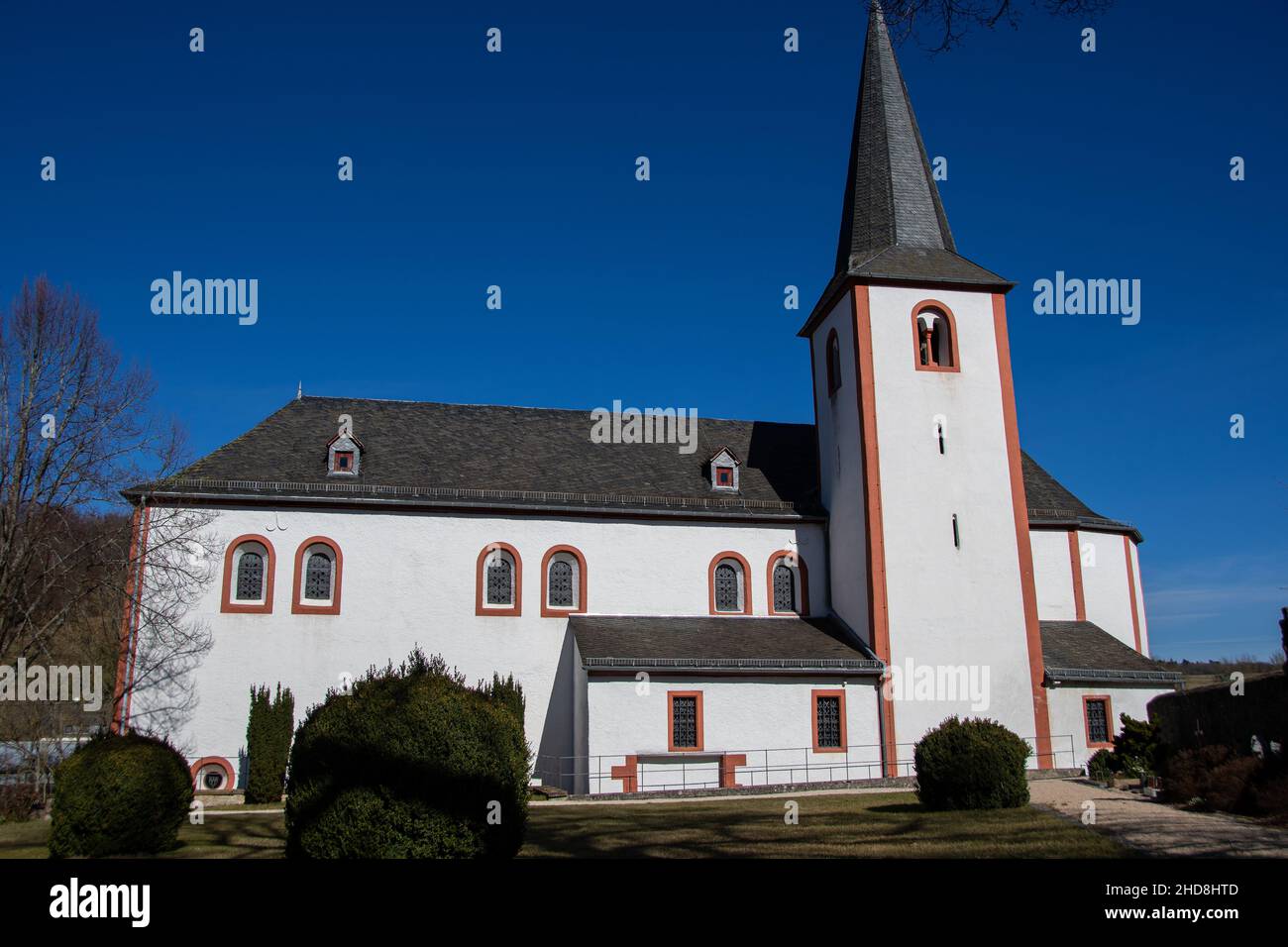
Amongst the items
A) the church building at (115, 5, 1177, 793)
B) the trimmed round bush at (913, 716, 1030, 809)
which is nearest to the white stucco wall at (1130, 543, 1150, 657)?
the church building at (115, 5, 1177, 793)

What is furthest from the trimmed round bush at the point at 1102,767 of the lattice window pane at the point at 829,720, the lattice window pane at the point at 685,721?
the lattice window pane at the point at 685,721

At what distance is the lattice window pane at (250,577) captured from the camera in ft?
84.6

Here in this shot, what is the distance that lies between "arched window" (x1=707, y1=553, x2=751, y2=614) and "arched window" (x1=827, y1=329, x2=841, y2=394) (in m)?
6.38

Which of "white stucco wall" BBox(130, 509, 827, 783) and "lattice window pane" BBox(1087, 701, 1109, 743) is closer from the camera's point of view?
"white stucco wall" BBox(130, 509, 827, 783)

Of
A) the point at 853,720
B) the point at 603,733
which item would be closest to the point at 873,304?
the point at 853,720

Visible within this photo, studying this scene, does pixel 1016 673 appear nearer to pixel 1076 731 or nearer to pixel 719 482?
pixel 1076 731

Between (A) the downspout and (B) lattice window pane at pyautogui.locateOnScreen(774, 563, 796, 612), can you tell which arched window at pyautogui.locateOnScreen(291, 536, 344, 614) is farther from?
(B) lattice window pane at pyautogui.locateOnScreen(774, 563, 796, 612)

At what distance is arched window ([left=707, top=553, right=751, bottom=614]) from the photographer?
2859 centimetres

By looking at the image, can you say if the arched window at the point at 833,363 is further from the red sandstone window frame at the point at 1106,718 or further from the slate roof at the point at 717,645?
the red sandstone window frame at the point at 1106,718

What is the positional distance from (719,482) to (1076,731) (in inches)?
493

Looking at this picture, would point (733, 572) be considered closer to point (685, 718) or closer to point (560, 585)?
point (560, 585)

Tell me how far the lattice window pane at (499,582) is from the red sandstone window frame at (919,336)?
1360cm

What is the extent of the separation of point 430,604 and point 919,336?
1659 centimetres
